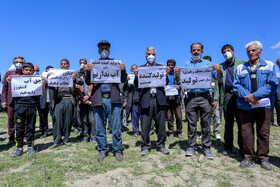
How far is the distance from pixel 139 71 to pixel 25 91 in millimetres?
3347

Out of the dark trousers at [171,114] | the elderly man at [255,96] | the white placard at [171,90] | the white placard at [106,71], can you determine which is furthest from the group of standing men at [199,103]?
the dark trousers at [171,114]

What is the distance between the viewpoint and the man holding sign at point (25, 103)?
5.48m

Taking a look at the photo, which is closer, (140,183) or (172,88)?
(140,183)

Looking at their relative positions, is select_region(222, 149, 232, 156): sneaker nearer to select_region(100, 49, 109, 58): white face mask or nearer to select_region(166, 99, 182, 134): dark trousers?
select_region(166, 99, 182, 134): dark trousers

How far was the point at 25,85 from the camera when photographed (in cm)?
556

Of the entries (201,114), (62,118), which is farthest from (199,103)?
(62,118)

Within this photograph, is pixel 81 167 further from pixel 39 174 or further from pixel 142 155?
pixel 142 155

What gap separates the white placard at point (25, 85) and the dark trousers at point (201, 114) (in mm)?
4401

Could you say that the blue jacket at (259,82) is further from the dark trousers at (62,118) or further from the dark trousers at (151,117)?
the dark trousers at (62,118)

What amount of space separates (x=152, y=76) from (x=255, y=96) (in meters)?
2.48

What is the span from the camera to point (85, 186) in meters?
3.56

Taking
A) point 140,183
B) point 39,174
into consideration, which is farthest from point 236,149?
point 39,174

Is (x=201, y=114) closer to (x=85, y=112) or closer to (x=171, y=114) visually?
(x=171, y=114)

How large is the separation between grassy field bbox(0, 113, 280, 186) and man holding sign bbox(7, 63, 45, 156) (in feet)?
1.83
